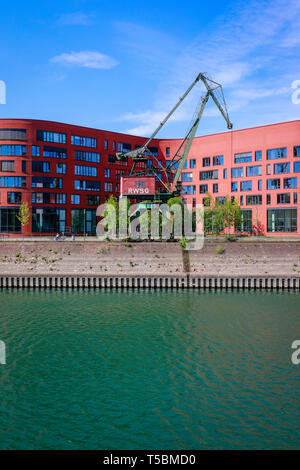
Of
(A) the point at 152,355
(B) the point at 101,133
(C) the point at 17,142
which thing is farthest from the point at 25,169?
(A) the point at 152,355

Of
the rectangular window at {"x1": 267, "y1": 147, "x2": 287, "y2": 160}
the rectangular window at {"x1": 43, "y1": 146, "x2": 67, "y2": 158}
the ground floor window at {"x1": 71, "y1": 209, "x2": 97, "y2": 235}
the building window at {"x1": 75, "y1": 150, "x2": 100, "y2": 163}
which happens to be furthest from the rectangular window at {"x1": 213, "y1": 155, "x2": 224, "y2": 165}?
the rectangular window at {"x1": 43, "y1": 146, "x2": 67, "y2": 158}

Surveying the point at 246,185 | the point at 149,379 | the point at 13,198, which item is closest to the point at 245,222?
the point at 246,185

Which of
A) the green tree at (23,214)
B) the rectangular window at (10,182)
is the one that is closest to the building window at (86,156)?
the rectangular window at (10,182)

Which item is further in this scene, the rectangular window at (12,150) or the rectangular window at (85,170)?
the rectangular window at (85,170)

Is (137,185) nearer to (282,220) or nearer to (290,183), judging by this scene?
(282,220)

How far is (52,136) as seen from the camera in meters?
79.2

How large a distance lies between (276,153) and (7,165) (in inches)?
2095

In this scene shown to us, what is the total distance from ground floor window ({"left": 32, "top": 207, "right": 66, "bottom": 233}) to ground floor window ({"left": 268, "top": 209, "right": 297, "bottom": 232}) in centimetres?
4208

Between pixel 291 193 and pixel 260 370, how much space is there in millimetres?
62296

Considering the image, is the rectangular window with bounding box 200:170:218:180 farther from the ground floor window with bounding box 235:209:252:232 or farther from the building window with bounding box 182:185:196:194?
the ground floor window with bounding box 235:209:252:232

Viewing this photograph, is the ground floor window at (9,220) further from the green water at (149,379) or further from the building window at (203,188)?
the green water at (149,379)

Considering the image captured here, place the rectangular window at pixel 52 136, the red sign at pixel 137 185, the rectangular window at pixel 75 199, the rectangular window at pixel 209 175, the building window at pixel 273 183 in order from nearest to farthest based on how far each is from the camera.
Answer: the red sign at pixel 137 185 < the rectangular window at pixel 52 136 < the building window at pixel 273 183 < the rectangular window at pixel 75 199 < the rectangular window at pixel 209 175

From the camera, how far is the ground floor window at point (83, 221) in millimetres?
81688
